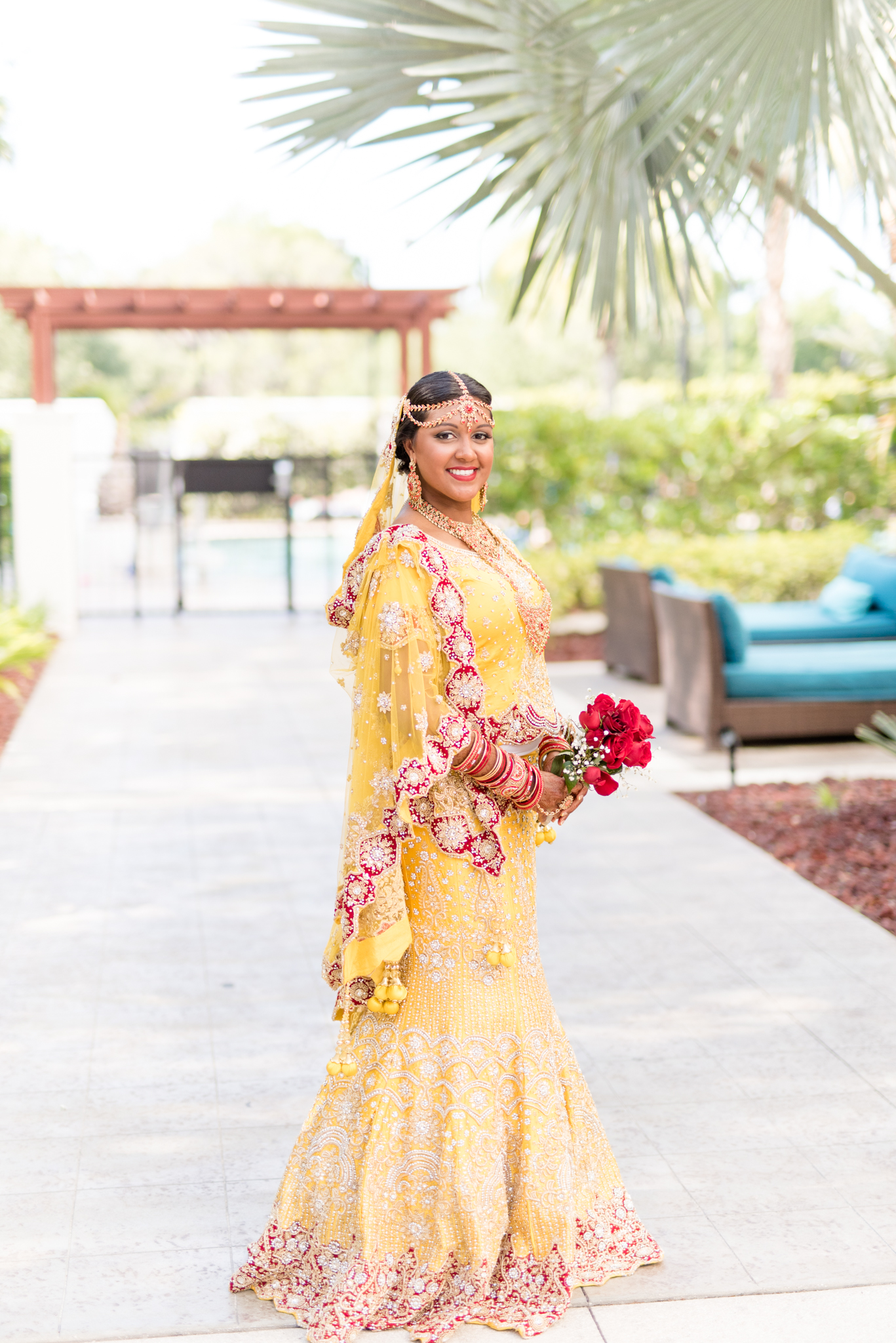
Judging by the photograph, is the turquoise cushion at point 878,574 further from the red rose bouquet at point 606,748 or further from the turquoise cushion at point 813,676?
the red rose bouquet at point 606,748

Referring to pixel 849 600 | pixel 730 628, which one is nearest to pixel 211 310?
pixel 849 600

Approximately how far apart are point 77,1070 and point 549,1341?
197 centimetres

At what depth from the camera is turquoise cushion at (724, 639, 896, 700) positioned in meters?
9.11

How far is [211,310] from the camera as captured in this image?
56.6 ft

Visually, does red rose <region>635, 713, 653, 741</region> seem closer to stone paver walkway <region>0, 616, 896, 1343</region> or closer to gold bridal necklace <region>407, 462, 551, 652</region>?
gold bridal necklace <region>407, 462, 551, 652</region>

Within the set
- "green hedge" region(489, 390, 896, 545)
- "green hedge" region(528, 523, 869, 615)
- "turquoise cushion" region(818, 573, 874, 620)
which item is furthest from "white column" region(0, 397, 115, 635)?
"turquoise cushion" region(818, 573, 874, 620)

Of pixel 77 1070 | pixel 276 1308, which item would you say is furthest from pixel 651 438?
pixel 276 1308

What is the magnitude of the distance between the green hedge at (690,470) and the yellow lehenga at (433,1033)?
12143mm

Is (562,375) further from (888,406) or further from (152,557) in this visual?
(888,406)

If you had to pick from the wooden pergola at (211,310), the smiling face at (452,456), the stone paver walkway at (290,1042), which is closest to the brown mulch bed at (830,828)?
the stone paver walkway at (290,1042)

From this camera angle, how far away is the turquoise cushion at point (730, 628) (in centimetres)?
891

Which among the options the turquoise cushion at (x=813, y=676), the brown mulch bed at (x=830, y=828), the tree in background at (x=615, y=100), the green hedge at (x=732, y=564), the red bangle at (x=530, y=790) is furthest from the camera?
the green hedge at (x=732, y=564)

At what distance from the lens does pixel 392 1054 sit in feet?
10.2

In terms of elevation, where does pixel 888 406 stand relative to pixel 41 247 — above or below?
below
